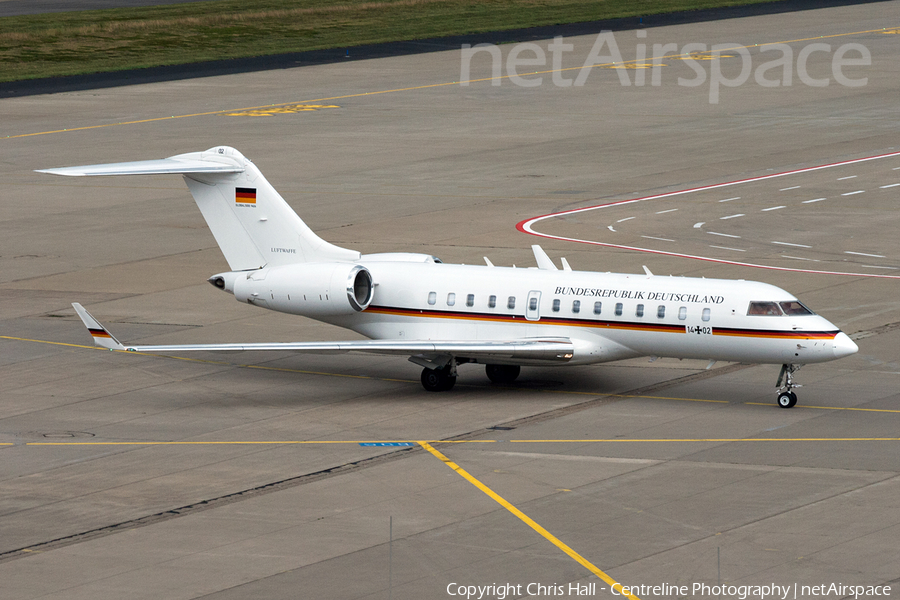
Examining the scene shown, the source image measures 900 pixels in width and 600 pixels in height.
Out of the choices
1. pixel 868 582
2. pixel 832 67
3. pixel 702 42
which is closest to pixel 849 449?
pixel 868 582

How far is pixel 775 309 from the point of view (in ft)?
98.0

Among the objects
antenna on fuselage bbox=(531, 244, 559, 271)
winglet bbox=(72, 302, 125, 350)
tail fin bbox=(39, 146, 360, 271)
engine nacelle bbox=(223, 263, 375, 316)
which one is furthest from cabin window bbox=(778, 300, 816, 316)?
winglet bbox=(72, 302, 125, 350)

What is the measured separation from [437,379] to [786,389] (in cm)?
794

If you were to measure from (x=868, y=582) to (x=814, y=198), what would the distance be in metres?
35.8

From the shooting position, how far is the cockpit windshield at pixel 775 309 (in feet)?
98.0

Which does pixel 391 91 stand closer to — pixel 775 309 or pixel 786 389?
pixel 775 309

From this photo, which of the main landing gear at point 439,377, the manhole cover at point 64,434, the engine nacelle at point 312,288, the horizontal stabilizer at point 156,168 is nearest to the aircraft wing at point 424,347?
the main landing gear at point 439,377

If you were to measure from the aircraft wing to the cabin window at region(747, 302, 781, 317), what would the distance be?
4.06 m

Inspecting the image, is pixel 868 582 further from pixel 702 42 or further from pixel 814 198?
pixel 702 42

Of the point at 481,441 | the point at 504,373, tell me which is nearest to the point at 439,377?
the point at 504,373

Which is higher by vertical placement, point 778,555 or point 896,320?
point 896,320

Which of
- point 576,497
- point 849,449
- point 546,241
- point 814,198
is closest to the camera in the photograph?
point 576,497

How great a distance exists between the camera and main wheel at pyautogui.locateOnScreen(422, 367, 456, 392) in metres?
32.5

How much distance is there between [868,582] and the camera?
20625mm
